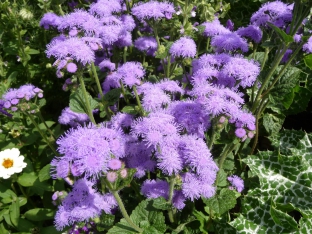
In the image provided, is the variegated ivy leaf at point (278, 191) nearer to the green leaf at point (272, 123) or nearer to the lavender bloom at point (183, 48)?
the green leaf at point (272, 123)

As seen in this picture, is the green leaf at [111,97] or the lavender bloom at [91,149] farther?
the green leaf at [111,97]

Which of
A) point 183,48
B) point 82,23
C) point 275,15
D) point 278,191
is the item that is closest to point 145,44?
point 183,48

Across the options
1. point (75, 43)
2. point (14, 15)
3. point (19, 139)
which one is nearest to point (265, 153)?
point (75, 43)


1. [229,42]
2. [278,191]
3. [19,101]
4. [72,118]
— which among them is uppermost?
[229,42]

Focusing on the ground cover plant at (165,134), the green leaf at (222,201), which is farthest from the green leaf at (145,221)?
the green leaf at (222,201)

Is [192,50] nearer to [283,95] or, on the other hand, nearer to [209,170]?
[283,95]

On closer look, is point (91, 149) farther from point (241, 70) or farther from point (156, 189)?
point (241, 70)
